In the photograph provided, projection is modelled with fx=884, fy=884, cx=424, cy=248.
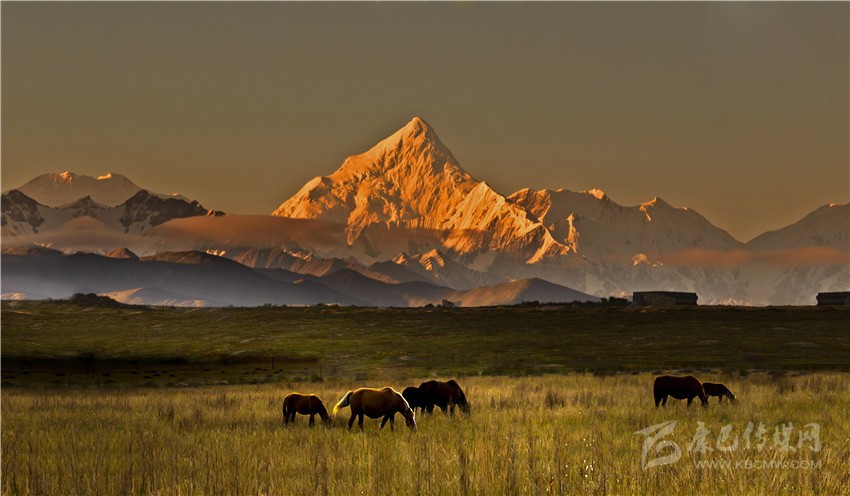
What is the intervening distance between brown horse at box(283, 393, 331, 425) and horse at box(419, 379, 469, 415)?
3629 millimetres

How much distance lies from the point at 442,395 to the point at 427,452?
977 centimetres

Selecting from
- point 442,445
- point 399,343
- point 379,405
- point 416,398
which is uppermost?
point 379,405

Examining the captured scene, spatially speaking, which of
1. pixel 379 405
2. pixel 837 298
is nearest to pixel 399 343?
pixel 379 405

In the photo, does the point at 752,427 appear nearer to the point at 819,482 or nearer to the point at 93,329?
the point at 819,482

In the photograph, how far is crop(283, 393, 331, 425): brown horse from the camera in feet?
86.0

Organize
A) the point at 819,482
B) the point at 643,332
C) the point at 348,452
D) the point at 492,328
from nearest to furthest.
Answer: the point at 819,482 < the point at 348,452 < the point at 643,332 < the point at 492,328

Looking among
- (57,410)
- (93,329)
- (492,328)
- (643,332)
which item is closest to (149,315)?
(93,329)

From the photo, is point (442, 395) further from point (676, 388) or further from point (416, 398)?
point (676, 388)

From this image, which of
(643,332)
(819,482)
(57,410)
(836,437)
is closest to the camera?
(819,482)

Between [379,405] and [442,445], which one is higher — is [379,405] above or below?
above

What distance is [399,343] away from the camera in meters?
118

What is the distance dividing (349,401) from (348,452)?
4.01 metres

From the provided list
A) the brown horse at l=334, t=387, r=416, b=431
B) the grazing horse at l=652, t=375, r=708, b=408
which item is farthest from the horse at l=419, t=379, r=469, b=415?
the grazing horse at l=652, t=375, r=708, b=408

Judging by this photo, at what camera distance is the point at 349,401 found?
77.7 ft
